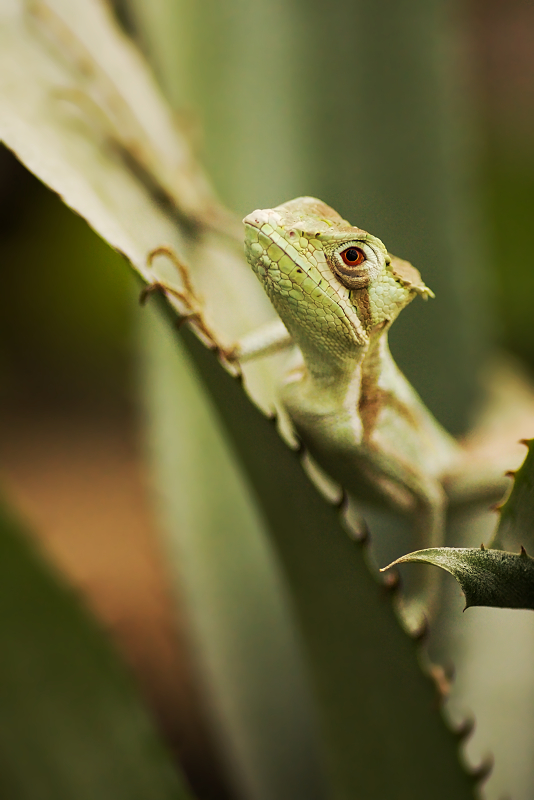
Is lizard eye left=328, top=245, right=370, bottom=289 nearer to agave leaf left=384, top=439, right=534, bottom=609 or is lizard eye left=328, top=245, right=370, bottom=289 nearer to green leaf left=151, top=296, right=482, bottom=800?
green leaf left=151, top=296, right=482, bottom=800

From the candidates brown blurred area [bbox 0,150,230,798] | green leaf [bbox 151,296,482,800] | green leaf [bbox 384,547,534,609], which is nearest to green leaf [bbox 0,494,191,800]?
green leaf [bbox 151,296,482,800]

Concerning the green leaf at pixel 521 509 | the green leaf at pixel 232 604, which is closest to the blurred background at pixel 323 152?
the green leaf at pixel 232 604

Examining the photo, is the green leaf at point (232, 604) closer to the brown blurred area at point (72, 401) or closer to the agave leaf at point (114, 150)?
the agave leaf at point (114, 150)

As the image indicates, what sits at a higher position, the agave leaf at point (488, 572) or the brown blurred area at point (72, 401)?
the brown blurred area at point (72, 401)

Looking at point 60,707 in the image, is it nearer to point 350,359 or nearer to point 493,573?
point 350,359

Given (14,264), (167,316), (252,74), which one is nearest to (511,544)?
(167,316)

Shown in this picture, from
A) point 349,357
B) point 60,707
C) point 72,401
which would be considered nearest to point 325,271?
point 349,357
